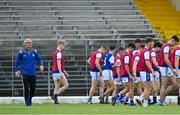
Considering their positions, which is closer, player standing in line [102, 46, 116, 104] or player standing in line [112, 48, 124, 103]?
player standing in line [112, 48, 124, 103]

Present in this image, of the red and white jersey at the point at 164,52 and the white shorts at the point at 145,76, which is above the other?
the red and white jersey at the point at 164,52

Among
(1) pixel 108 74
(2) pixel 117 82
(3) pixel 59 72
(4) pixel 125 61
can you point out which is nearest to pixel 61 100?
(3) pixel 59 72

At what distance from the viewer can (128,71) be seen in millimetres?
25344

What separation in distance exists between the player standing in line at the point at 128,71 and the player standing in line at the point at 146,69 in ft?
1.98

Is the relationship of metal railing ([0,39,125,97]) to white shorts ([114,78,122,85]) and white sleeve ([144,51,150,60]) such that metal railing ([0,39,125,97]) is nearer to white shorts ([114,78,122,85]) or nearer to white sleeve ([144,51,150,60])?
white shorts ([114,78,122,85])

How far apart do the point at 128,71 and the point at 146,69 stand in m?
0.95

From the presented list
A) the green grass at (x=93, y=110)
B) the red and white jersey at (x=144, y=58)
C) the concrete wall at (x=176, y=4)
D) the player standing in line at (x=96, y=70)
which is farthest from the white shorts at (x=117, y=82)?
the concrete wall at (x=176, y=4)

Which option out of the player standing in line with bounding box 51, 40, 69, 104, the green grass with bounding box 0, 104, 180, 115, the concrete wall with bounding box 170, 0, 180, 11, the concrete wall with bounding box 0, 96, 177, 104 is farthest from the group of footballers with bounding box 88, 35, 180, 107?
the concrete wall with bounding box 170, 0, 180, 11

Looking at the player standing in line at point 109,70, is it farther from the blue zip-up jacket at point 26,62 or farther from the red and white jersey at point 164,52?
the blue zip-up jacket at point 26,62

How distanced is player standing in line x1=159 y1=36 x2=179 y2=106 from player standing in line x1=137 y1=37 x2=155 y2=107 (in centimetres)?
47

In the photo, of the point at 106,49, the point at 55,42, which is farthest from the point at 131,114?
the point at 55,42

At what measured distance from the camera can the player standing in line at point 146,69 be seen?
23.8m

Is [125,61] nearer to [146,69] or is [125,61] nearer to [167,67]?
[146,69]

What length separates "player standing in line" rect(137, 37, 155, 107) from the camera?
23.8 m
